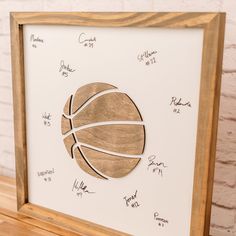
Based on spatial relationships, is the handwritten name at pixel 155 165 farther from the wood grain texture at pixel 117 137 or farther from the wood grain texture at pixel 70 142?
the wood grain texture at pixel 70 142

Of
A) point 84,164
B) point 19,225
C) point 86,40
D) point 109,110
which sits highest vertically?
point 86,40

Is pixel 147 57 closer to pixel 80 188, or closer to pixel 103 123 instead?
pixel 103 123

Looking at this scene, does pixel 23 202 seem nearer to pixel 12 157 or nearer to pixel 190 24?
pixel 12 157

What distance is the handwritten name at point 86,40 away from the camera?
2.23 feet

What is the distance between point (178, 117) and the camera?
61 cm

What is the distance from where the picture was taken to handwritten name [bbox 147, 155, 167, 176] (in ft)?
2.10

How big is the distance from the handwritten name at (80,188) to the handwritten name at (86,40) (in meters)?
0.25

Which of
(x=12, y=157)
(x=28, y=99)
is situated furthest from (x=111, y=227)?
(x=12, y=157)

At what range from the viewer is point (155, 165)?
646mm

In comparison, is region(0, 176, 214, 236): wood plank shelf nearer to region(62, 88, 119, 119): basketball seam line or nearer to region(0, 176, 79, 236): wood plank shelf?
region(0, 176, 79, 236): wood plank shelf

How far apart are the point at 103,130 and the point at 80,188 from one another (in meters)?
0.13

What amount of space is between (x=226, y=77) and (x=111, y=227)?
1.12 feet

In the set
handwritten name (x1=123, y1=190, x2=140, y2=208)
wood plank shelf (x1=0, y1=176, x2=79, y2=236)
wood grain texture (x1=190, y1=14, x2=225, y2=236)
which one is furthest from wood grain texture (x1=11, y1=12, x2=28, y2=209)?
wood grain texture (x1=190, y1=14, x2=225, y2=236)
